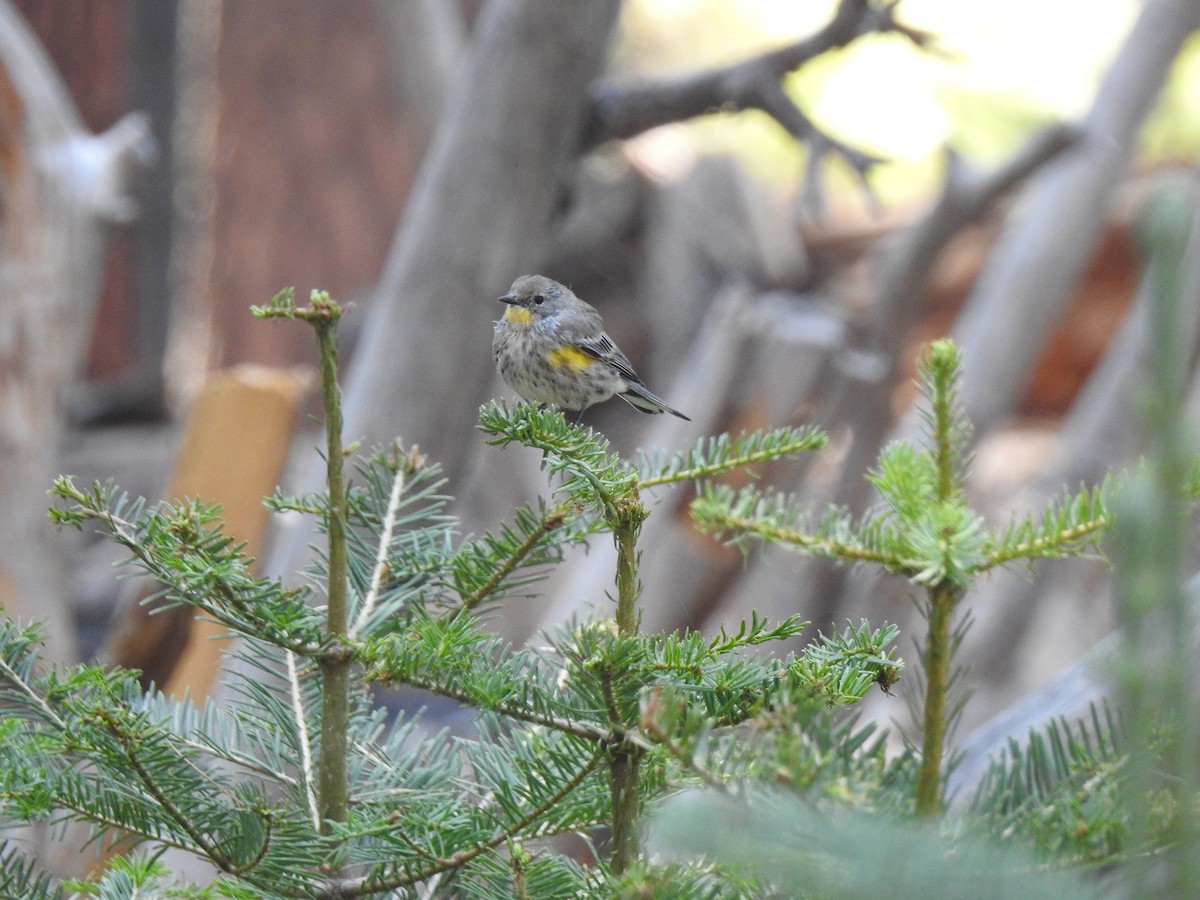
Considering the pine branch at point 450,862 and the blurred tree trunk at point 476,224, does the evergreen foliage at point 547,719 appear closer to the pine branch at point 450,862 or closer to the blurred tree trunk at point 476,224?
the pine branch at point 450,862

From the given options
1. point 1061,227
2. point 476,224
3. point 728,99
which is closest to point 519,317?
point 476,224

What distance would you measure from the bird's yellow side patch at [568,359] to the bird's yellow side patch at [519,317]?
0.43 ft

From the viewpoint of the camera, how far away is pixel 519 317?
2.14 meters

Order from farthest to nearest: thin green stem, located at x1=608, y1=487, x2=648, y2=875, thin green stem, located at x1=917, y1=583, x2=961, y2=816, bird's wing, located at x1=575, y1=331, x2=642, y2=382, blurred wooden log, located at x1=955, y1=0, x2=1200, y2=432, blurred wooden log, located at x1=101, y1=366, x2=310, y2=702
A: blurred wooden log, located at x1=955, y1=0, x2=1200, y2=432, blurred wooden log, located at x1=101, y1=366, x2=310, y2=702, bird's wing, located at x1=575, y1=331, x2=642, y2=382, thin green stem, located at x1=608, y1=487, x2=648, y2=875, thin green stem, located at x1=917, y1=583, x2=961, y2=816

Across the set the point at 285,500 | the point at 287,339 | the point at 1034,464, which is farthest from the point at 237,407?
the point at 287,339

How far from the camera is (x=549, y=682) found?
38.3 inches

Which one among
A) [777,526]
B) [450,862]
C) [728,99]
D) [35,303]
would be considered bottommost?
[450,862]

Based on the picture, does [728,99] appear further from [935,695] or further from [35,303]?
[935,695]

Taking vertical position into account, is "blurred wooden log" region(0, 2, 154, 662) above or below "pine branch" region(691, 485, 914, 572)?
above

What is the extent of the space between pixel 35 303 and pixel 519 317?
1.74 meters

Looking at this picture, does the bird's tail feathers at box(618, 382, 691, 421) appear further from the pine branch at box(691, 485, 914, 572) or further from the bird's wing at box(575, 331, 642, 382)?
the pine branch at box(691, 485, 914, 572)

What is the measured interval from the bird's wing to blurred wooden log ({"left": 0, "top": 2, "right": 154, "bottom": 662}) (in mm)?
1810

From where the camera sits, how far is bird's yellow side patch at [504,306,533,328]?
2.09 m

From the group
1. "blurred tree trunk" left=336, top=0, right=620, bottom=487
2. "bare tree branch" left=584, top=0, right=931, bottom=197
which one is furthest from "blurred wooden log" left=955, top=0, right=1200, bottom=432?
"blurred tree trunk" left=336, top=0, right=620, bottom=487
